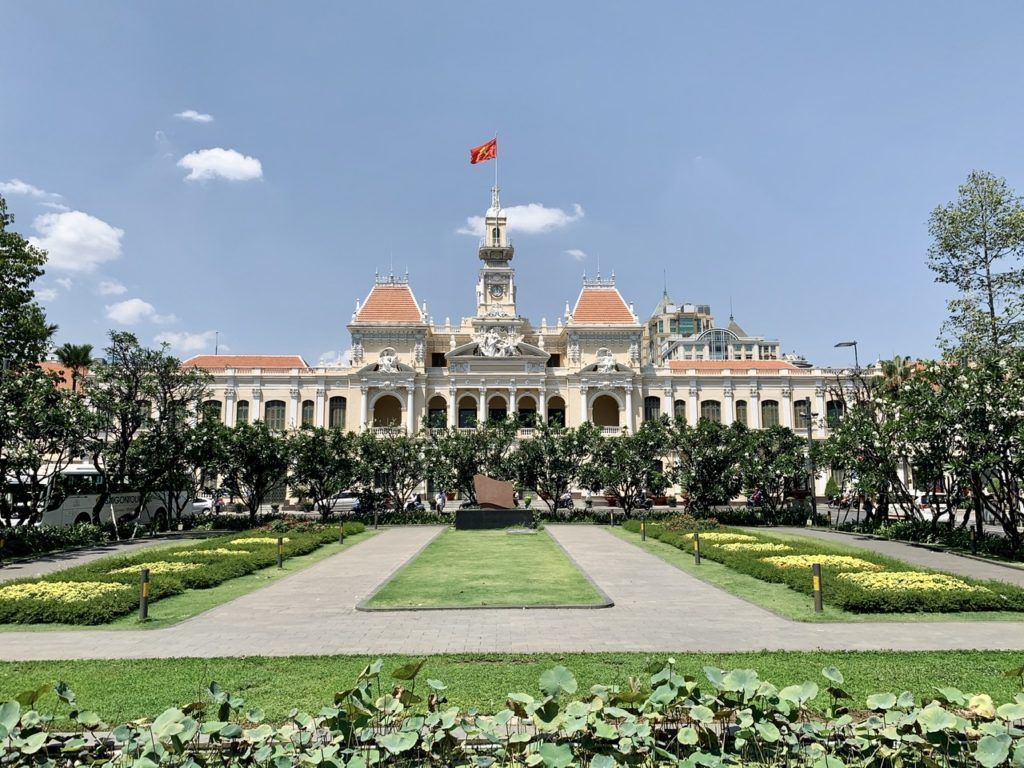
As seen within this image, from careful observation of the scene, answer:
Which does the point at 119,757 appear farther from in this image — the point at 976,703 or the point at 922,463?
the point at 922,463

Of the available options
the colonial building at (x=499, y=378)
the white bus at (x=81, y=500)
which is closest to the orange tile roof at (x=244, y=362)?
the colonial building at (x=499, y=378)

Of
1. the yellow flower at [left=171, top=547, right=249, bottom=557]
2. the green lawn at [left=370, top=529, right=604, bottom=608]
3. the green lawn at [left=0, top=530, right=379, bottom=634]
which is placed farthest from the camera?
the yellow flower at [left=171, top=547, right=249, bottom=557]

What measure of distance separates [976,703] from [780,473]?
1244 inches

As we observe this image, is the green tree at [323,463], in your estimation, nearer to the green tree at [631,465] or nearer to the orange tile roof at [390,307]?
the green tree at [631,465]

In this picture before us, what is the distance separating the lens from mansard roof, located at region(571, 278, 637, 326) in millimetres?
68219

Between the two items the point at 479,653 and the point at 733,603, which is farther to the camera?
the point at 733,603

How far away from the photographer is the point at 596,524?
3675 centimetres

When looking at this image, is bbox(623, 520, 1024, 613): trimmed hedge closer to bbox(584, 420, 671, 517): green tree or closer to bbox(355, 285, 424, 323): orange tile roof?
bbox(584, 420, 671, 517): green tree

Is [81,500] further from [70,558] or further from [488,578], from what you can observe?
[488,578]

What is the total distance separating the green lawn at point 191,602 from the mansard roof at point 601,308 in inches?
1971

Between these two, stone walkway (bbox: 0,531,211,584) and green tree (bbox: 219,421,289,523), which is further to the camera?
green tree (bbox: 219,421,289,523)

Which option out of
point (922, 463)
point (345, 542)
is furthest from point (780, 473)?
point (345, 542)

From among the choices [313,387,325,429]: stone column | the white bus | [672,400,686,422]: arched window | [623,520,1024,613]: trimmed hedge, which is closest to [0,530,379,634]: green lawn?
[623,520,1024,613]: trimmed hedge

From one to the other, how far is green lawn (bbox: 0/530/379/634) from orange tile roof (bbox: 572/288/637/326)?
165 ft
